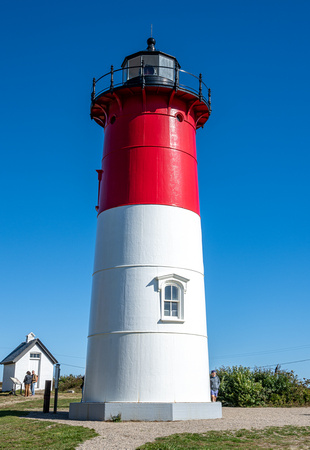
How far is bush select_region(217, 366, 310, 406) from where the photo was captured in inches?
856

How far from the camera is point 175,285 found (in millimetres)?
16719

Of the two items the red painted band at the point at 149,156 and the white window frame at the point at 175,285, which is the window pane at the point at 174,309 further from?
the red painted band at the point at 149,156

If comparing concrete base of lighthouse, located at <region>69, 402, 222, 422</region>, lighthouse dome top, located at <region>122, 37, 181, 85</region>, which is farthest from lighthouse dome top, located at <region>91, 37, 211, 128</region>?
concrete base of lighthouse, located at <region>69, 402, 222, 422</region>

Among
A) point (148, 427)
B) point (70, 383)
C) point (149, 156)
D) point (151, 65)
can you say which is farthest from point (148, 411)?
point (70, 383)

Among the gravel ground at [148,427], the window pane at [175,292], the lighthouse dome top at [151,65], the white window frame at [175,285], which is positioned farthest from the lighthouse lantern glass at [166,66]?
the gravel ground at [148,427]

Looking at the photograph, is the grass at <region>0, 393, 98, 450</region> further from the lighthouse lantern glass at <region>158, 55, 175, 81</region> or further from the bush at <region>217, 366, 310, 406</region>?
the lighthouse lantern glass at <region>158, 55, 175, 81</region>

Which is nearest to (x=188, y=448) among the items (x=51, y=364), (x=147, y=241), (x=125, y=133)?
(x=147, y=241)

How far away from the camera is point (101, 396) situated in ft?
52.5

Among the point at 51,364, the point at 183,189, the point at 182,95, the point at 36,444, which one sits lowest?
the point at 36,444

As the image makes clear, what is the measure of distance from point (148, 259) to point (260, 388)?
9.54 meters

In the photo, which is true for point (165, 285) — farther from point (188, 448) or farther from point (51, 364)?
point (51, 364)

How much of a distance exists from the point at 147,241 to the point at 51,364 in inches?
976

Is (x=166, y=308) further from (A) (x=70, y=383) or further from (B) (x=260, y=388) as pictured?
(A) (x=70, y=383)

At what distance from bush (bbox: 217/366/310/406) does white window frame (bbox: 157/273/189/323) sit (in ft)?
23.9
